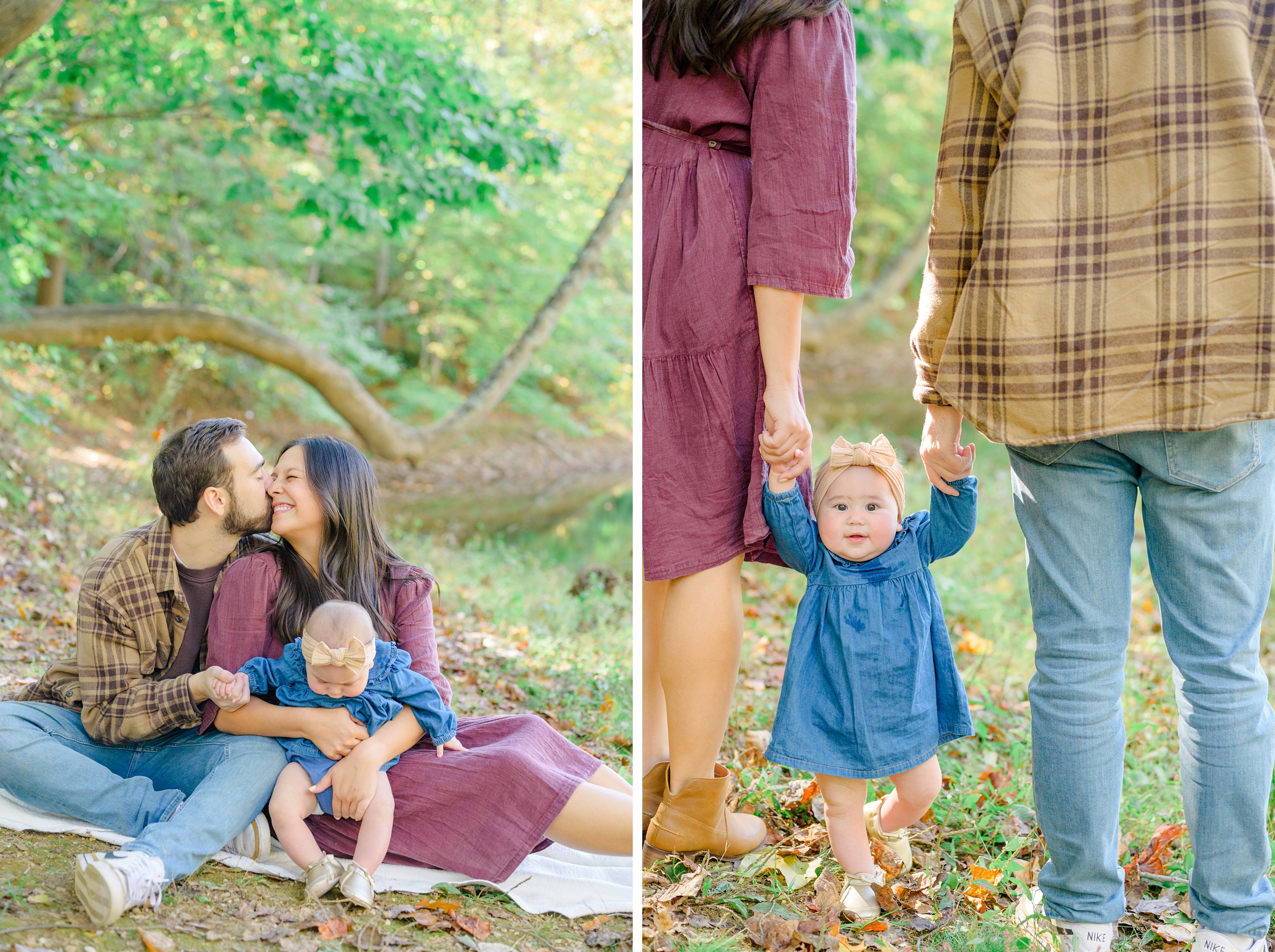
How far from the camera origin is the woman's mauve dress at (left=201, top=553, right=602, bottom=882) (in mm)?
2080

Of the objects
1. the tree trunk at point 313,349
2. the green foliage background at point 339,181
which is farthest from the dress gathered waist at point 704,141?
the tree trunk at point 313,349

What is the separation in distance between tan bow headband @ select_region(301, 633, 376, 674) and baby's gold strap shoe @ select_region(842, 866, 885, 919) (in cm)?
105

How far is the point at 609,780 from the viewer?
7.30 feet

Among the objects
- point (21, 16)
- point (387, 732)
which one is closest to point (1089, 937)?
point (387, 732)

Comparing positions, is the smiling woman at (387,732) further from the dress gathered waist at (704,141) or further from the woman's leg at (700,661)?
the dress gathered waist at (704,141)

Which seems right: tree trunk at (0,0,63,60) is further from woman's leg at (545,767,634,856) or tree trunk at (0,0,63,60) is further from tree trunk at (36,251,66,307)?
tree trunk at (36,251,66,307)

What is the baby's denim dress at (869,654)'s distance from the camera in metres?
1.96

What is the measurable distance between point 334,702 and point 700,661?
0.75m

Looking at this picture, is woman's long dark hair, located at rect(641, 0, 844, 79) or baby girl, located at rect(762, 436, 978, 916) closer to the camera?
woman's long dark hair, located at rect(641, 0, 844, 79)

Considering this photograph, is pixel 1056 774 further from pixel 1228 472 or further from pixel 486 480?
pixel 486 480

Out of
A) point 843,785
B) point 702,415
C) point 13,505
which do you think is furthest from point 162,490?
point 13,505

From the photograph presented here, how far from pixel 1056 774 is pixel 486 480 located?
838cm

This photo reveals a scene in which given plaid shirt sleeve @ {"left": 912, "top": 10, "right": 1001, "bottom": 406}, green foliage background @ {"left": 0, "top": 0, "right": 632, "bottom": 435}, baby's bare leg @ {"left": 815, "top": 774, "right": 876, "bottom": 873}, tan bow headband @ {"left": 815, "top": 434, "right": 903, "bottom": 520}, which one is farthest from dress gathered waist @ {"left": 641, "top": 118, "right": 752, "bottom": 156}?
green foliage background @ {"left": 0, "top": 0, "right": 632, "bottom": 435}

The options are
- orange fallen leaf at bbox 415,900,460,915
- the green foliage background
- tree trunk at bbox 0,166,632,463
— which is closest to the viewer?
orange fallen leaf at bbox 415,900,460,915
